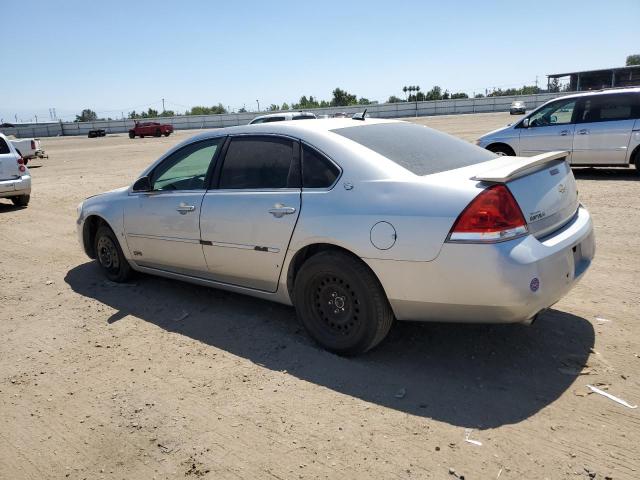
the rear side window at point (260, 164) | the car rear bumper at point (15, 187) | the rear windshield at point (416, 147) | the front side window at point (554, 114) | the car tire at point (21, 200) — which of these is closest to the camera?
the rear windshield at point (416, 147)

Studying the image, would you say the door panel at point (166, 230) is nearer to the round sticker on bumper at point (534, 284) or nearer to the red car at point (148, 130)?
the round sticker on bumper at point (534, 284)

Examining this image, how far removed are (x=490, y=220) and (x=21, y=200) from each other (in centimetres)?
1122

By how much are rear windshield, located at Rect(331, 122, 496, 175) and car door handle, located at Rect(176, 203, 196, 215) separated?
1.44m

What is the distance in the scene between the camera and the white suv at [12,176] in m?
10.9

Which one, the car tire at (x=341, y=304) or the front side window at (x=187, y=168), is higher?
the front side window at (x=187, y=168)

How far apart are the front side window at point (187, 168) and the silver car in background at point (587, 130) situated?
8288 millimetres

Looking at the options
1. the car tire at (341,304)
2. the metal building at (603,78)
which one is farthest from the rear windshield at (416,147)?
the metal building at (603,78)

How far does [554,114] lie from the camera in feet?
35.8

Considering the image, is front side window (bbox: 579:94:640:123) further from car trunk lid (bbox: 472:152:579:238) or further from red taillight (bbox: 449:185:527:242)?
red taillight (bbox: 449:185:527:242)

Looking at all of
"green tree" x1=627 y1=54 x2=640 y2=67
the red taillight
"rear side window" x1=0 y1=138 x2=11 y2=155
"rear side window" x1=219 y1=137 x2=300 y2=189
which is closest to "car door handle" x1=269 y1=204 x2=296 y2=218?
"rear side window" x1=219 y1=137 x2=300 y2=189

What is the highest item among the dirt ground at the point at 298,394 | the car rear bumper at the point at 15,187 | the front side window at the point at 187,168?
the front side window at the point at 187,168

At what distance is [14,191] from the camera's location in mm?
11008

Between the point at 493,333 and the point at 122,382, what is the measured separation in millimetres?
2681

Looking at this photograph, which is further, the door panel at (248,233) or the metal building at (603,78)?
the metal building at (603,78)
